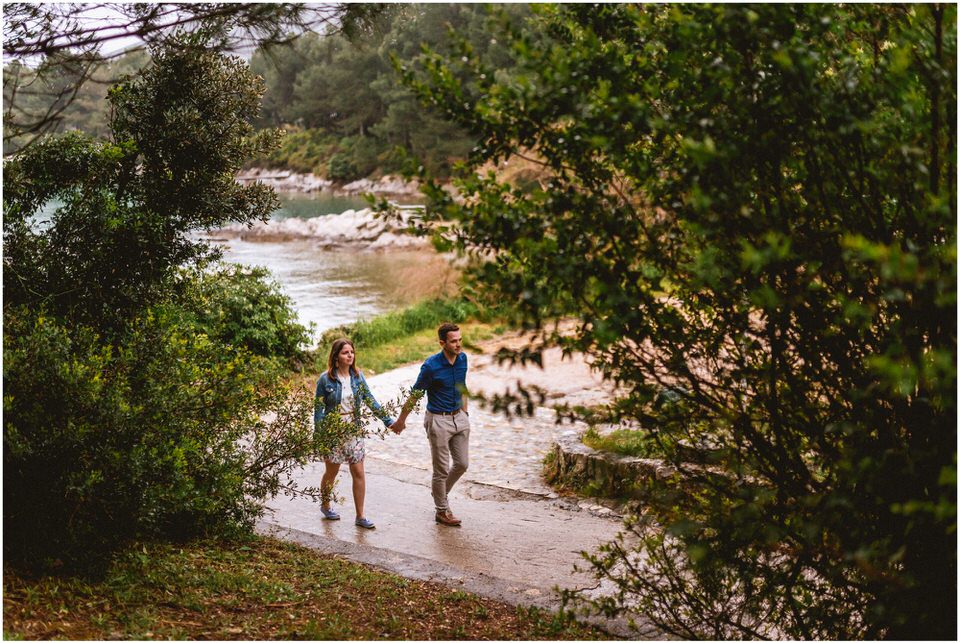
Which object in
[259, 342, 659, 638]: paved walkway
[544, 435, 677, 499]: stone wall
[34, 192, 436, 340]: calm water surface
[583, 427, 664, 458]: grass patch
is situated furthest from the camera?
[34, 192, 436, 340]: calm water surface

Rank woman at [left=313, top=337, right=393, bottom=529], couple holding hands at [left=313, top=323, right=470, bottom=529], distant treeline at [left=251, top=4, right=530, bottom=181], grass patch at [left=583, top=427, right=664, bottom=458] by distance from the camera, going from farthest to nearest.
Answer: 1. distant treeline at [left=251, top=4, right=530, bottom=181]
2. grass patch at [left=583, top=427, right=664, bottom=458]
3. couple holding hands at [left=313, top=323, right=470, bottom=529]
4. woman at [left=313, top=337, right=393, bottom=529]

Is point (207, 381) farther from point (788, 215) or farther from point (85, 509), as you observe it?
point (788, 215)

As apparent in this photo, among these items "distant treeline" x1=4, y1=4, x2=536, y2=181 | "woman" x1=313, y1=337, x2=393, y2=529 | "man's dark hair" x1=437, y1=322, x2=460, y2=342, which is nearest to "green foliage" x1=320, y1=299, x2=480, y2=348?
"woman" x1=313, y1=337, x2=393, y2=529

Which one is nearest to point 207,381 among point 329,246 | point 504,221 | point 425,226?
point 425,226

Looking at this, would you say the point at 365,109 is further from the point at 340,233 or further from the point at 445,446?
the point at 445,446

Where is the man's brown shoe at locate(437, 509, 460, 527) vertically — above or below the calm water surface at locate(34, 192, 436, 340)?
below

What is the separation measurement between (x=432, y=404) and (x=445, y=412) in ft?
0.52

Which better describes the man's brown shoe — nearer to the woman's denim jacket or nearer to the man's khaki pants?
the man's khaki pants

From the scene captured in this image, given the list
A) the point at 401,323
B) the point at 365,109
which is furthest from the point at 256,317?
the point at 365,109

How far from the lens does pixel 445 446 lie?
26.2ft

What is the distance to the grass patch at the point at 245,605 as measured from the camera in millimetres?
4539

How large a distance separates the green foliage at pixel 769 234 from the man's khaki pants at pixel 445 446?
4.12 meters

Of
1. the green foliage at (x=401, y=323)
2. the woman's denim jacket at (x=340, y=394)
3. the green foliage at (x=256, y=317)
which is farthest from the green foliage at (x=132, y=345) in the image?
the green foliage at (x=401, y=323)

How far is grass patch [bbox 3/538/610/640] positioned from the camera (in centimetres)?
454
